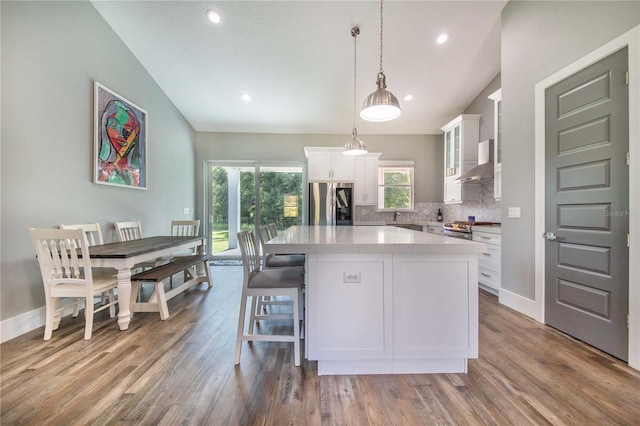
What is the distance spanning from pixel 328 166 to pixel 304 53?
6.38ft

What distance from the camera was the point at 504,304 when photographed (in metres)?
2.95

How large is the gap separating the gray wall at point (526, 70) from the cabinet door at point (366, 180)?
2323 millimetres

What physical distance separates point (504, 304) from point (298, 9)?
4.20 meters

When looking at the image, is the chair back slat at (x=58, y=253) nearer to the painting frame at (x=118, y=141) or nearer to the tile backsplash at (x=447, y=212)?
the painting frame at (x=118, y=141)

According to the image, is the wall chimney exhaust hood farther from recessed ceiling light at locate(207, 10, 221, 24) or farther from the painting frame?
the painting frame

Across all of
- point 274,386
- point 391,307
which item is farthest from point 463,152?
point 274,386

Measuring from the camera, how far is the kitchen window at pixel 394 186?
5379 millimetres

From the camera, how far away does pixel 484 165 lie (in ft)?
12.4

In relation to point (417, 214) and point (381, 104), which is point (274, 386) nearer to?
point (381, 104)

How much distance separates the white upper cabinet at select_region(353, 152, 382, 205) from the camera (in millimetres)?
4988

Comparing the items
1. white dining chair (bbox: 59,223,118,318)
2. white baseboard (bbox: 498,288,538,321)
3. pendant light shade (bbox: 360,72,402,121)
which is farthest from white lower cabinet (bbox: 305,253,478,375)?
white dining chair (bbox: 59,223,118,318)

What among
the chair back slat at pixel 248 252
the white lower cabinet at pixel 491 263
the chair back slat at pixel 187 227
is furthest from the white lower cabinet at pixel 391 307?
the chair back slat at pixel 187 227

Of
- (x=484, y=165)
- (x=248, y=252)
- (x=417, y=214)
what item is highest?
(x=484, y=165)

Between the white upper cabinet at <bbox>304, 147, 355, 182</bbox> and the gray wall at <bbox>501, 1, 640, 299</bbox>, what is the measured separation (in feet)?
8.38
